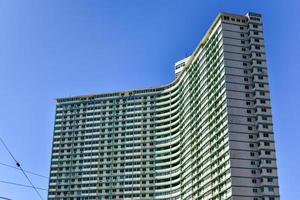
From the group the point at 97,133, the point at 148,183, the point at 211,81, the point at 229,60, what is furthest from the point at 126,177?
the point at 229,60

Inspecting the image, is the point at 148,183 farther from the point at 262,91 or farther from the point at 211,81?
the point at 262,91

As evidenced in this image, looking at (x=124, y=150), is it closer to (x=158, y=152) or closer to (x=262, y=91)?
(x=158, y=152)

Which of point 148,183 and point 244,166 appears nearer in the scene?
point 244,166

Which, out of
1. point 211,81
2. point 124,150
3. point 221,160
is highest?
point 211,81

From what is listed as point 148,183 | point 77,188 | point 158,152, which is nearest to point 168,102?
point 158,152

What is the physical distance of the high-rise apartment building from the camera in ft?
383

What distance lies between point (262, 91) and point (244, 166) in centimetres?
2160

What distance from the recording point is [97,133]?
178500mm

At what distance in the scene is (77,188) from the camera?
561 feet

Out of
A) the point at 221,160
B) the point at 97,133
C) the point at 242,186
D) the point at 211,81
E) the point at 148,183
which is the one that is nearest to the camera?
the point at 242,186

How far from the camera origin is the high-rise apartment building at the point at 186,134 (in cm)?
11681

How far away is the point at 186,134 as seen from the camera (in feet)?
502

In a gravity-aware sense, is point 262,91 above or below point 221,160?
above

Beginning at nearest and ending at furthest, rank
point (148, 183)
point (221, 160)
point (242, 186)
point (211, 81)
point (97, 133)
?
point (242, 186), point (221, 160), point (211, 81), point (148, 183), point (97, 133)
